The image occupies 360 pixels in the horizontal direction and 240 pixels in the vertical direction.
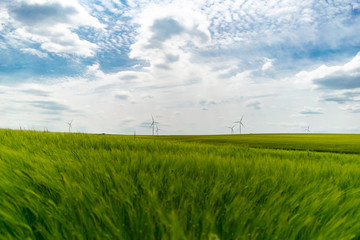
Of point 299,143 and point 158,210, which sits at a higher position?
point 158,210

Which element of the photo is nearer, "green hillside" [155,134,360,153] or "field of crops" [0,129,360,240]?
"field of crops" [0,129,360,240]

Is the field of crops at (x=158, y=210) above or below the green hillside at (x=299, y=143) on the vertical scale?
above

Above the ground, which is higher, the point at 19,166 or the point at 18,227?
the point at 19,166

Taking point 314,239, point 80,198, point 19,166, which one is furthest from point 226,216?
point 19,166

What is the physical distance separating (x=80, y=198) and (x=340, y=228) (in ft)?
7.55

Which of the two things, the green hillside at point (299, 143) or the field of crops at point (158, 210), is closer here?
the field of crops at point (158, 210)

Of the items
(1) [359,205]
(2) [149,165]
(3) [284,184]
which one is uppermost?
(2) [149,165]

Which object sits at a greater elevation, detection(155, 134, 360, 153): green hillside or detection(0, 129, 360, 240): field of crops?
detection(0, 129, 360, 240): field of crops

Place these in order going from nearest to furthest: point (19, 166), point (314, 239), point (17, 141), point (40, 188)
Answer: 1. point (314, 239)
2. point (40, 188)
3. point (19, 166)
4. point (17, 141)

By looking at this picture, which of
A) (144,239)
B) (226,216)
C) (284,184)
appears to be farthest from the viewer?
(284,184)

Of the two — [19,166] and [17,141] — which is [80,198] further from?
[17,141]

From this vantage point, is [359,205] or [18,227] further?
[359,205]

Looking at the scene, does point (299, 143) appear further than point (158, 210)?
Yes

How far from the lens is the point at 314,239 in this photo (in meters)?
1.57
